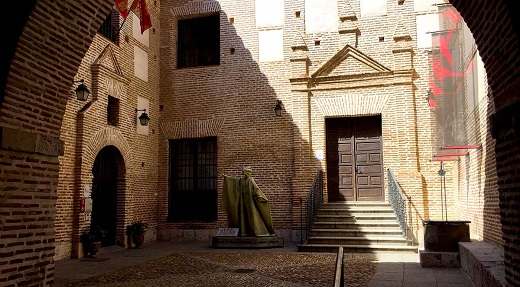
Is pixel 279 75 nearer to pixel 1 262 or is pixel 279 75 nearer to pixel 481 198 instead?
pixel 481 198

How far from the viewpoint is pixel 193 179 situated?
13633 mm

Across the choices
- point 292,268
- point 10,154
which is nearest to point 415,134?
point 292,268

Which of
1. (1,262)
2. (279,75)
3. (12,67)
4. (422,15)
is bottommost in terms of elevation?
(1,262)

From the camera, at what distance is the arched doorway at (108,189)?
1116 centimetres

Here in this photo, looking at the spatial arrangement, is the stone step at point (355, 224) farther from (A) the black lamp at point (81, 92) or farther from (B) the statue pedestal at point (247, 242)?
(A) the black lamp at point (81, 92)

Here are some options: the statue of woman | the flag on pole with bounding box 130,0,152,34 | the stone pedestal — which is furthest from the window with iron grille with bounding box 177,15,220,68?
the stone pedestal

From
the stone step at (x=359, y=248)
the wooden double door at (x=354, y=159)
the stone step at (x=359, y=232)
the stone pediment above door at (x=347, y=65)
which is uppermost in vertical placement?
the stone pediment above door at (x=347, y=65)

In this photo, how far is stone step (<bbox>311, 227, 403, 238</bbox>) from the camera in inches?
408

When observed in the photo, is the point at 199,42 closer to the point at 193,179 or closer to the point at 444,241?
the point at 193,179

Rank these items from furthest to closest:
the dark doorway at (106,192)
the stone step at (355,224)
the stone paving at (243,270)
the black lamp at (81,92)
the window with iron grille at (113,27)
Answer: the window with iron grille at (113,27) < the dark doorway at (106,192) < the stone step at (355,224) < the black lamp at (81,92) < the stone paving at (243,270)

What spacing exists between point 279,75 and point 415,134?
13.4ft

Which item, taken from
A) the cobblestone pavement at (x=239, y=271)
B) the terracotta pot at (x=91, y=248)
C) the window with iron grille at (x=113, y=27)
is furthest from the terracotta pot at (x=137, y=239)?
the window with iron grille at (x=113, y=27)

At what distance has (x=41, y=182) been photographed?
494 centimetres

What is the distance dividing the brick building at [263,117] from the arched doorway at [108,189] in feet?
0.13
